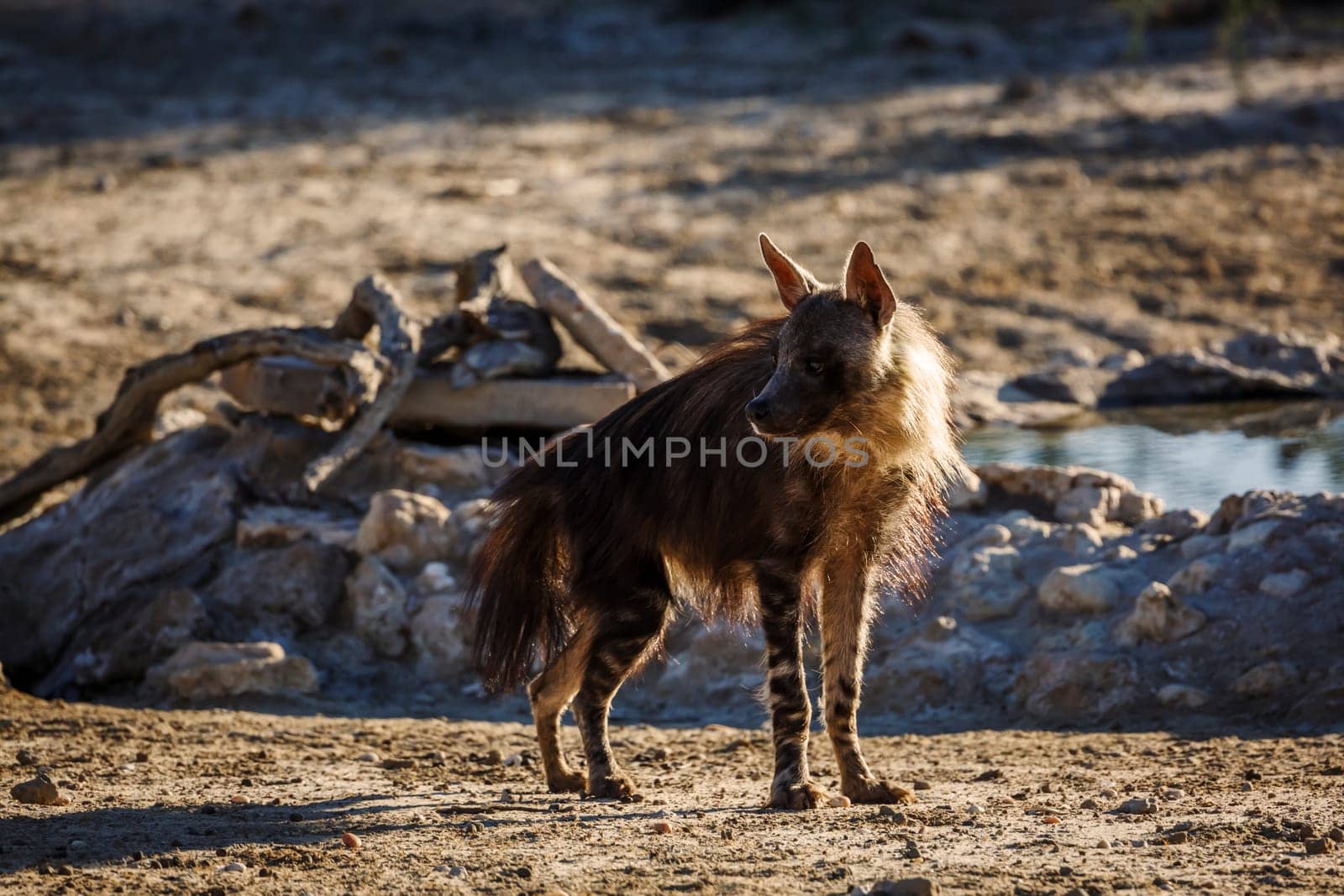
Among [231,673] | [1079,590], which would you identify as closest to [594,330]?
[231,673]

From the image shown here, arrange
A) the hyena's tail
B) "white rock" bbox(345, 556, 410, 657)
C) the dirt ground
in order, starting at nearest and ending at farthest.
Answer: the dirt ground → the hyena's tail → "white rock" bbox(345, 556, 410, 657)

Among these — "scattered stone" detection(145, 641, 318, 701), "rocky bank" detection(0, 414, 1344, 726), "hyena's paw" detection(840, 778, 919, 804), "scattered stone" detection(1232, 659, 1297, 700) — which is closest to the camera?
"hyena's paw" detection(840, 778, 919, 804)

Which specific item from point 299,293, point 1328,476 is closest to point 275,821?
point 1328,476

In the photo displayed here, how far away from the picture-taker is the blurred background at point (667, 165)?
11.8 metres

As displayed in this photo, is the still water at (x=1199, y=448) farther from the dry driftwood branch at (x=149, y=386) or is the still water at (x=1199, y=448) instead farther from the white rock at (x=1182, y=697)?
the dry driftwood branch at (x=149, y=386)

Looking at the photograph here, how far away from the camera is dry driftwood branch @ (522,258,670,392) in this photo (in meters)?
7.82

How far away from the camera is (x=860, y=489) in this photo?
5.08m

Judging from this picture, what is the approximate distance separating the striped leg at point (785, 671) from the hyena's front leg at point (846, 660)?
0.14m

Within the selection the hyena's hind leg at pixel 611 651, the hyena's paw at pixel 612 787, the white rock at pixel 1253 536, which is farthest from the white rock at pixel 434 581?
the white rock at pixel 1253 536

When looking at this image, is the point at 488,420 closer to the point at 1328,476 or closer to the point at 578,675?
the point at 578,675

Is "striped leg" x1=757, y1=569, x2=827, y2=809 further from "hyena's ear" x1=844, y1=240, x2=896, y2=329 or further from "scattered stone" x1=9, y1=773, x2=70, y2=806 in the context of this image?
"scattered stone" x1=9, y1=773, x2=70, y2=806

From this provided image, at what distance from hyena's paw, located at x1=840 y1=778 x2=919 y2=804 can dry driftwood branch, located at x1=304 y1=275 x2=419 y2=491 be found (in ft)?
10.6

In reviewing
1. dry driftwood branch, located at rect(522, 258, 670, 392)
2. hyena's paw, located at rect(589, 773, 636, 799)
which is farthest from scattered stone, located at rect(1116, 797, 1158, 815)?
dry driftwood branch, located at rect(522, 258, 670, 392)

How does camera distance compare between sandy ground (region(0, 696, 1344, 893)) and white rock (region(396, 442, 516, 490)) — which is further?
white rock (region(396, 442, 516, 490))
